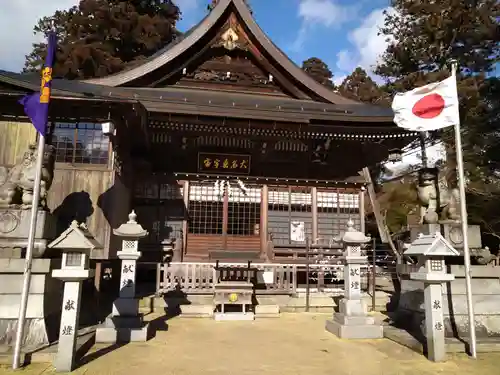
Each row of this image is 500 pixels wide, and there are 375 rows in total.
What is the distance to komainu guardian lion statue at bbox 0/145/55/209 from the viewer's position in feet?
24.5

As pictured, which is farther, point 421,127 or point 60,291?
point 421,127

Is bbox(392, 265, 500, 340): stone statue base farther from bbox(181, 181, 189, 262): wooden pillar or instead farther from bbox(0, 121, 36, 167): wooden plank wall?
bbox(0, 121, 36, 167): wooden plank wall

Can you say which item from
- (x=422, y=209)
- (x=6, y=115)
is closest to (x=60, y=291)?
(x=6, y=115)

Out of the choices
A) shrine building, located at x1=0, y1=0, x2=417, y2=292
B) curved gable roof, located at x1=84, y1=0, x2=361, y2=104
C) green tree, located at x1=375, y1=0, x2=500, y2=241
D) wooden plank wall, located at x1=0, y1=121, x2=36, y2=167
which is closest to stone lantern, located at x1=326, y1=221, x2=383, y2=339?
shrine building, located at x1=0, y1=0, x2=417, y2=292

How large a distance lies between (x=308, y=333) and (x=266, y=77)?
10.2m

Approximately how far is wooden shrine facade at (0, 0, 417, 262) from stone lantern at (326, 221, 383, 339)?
459 centimetres

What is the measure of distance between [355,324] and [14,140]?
34.2 feet

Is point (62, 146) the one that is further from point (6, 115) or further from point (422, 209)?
point (422, 209)

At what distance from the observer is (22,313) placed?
5750 mm

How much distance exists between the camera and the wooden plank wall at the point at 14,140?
1100cm

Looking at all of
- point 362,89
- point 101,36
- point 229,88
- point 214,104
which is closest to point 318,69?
point 362,89

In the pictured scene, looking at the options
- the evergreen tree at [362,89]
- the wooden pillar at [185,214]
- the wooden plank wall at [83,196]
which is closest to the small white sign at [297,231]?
the wooden pillar at [185,214]

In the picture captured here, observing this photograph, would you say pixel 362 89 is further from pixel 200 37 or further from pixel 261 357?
pixel 261 357

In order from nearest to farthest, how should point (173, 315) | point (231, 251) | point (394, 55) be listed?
1. point (173, 315)
2. point (231, 251)
3. point (394, 55)
